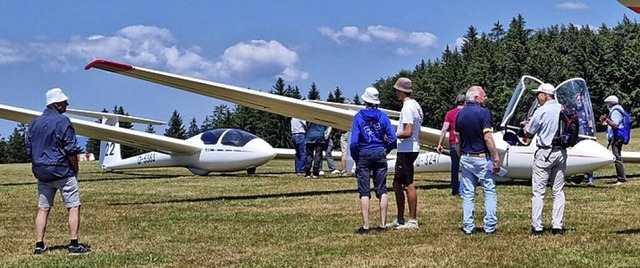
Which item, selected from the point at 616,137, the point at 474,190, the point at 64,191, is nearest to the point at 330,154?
the point at 616,137

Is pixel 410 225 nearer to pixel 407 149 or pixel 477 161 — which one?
pixel 407 149

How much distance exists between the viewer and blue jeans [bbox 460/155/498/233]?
745 cm

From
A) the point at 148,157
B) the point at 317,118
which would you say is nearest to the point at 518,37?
the point at 148,157

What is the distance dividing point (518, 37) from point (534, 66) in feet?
39.6

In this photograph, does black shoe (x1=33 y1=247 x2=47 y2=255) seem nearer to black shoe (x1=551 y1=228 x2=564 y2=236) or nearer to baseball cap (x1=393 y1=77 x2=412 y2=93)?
baseball cap (x1=393 y1=77 x2=412 y2=93)

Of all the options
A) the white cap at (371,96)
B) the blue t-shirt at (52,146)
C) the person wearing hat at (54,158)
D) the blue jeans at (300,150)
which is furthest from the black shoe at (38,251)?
the blue jeans at (300,150)

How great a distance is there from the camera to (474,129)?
7566 millimetres

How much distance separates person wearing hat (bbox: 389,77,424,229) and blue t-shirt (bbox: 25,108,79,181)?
330 cm

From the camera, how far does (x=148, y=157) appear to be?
2200 cm

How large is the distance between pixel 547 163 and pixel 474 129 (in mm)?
780

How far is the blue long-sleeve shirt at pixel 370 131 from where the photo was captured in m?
7.81

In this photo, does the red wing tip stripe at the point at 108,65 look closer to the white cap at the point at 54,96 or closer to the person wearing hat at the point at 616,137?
the white cap at the point at 54,96

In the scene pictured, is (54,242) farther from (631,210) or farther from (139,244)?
(631,210)

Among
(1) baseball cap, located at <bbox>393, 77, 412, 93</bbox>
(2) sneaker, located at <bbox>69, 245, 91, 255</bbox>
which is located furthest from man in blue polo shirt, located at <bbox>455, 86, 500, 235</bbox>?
(2) sneaker, located at <bbox>69, 245, 91, 255</bbox>
